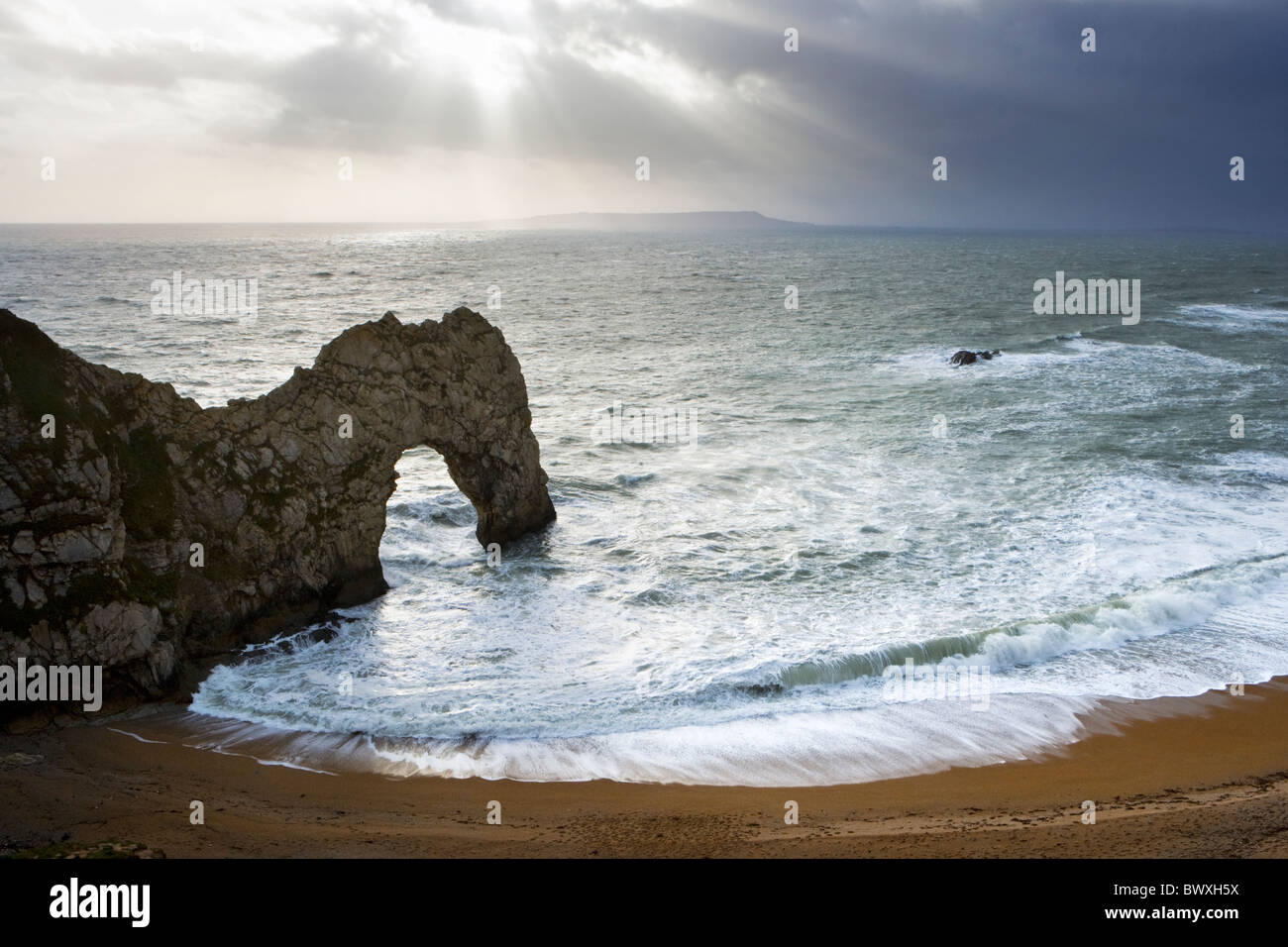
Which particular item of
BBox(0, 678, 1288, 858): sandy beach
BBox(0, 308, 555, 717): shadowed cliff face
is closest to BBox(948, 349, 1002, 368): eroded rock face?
BBox(0, 308, 555, 717): shadowed cliff face

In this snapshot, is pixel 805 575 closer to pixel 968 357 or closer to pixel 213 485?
pixel 213 485

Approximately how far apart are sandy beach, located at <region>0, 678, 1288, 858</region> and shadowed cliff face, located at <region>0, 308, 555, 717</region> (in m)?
1.70

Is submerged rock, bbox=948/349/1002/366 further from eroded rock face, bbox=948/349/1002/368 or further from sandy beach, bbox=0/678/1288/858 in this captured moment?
sandy beach, bbox=0/678/1288/858

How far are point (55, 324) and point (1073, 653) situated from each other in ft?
204

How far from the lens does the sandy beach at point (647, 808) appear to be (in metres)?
10.5

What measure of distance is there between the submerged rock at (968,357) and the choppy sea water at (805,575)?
108 cm

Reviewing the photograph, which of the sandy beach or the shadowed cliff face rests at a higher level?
the shadowed cliff face

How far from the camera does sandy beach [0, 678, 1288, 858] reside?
34.6ft

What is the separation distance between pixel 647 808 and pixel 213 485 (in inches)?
382

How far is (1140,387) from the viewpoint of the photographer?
40.6m

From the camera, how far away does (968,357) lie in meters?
47.7

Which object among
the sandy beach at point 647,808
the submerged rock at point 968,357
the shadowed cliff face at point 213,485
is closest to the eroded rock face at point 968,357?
the submerged rock at point 968,357

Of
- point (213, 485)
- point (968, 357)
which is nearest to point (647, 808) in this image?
point (213, 485)
